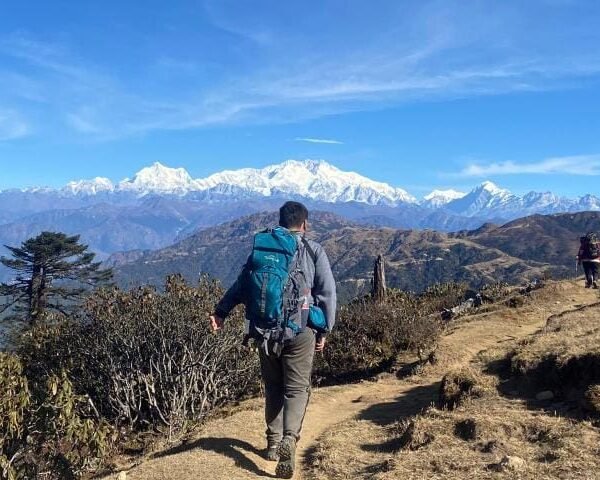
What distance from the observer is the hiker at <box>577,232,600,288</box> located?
20438 millimetres

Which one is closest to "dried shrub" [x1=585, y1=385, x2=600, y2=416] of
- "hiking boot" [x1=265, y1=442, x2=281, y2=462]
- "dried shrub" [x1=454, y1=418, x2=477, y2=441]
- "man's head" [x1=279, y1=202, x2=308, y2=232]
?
"dried shrub" [x1=454, y1=418, x2=477, y2=441]

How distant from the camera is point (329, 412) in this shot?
971cm

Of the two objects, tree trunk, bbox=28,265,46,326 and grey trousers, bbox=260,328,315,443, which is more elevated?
grey trousers, bbox=260,328,315,443

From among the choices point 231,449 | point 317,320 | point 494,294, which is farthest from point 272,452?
point 494,294

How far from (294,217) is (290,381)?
70.7 inches

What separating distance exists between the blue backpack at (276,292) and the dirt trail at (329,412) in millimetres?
1621

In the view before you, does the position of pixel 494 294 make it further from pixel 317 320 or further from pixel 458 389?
pixel 317 320

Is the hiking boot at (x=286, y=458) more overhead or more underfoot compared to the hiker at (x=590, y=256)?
more underfoot

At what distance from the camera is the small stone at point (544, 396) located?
7.87 meters

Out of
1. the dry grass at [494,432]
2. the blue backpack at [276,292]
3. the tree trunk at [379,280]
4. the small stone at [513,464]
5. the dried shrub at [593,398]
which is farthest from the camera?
the tree trunk at [379,280]

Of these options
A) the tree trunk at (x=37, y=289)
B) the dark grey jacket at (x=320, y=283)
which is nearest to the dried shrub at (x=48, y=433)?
the dark grey jacket at (x=320, y=283)

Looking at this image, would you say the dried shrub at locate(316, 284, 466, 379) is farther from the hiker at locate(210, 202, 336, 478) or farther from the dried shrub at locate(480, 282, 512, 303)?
the dried shrub at locate(480, 282, 512, 303)

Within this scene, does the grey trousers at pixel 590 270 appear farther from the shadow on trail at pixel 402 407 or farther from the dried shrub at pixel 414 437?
the dried shrub at pixel 414 437

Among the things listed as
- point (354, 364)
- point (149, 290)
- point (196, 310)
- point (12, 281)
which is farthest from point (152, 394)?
point (12, 281)
